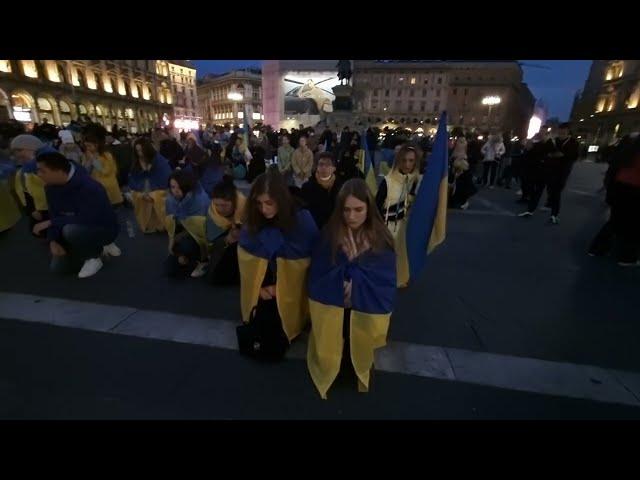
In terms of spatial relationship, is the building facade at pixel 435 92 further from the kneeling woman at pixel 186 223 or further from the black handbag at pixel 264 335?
the black handbag at pixel 264 335

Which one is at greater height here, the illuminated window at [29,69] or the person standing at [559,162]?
the illuminated window at [29,69]

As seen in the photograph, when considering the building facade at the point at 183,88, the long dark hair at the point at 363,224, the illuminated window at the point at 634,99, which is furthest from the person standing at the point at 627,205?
the building facade at the point at 183,88

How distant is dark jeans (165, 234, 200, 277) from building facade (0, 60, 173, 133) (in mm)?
28735

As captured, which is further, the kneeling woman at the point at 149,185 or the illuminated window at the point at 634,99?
the illuminated window at the point at 634,99

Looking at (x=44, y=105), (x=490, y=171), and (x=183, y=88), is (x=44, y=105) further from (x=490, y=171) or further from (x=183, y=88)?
(x=490, y=171)

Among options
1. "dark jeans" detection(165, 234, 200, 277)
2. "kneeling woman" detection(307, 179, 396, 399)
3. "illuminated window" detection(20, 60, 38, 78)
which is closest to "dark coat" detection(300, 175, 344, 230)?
"dark jeans" detection(165, 234, 200, 277)

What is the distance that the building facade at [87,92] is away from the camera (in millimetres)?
37031

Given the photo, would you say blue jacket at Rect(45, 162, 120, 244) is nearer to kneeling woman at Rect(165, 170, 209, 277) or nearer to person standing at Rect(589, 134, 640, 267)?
kneeling woman at Rect(165, 170, 209, 277)

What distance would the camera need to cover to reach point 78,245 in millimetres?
4156

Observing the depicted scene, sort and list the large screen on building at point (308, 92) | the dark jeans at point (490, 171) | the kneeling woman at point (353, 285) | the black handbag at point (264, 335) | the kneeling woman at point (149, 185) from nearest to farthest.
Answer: the kneeling woman at point (353, 285) < the black handbag at point (264, 335) < the kneeling woman at point (149, 185) < the dark jeans at point (490, 171) < the large screen on building at point (308, 92)

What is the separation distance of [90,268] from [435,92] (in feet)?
287

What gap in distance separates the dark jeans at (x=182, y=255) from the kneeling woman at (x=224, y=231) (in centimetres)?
41
